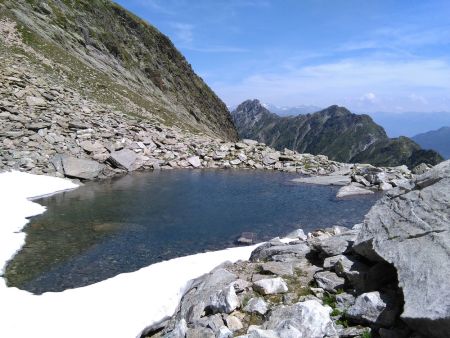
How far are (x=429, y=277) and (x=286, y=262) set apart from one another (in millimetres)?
7356

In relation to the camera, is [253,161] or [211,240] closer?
[211,240]

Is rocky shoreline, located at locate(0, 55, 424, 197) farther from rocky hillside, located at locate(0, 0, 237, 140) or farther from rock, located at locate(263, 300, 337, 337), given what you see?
rock, located at locate(263, 300, 337, 337)

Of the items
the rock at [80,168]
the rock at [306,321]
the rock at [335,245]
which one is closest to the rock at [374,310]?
the rock at [306,321]

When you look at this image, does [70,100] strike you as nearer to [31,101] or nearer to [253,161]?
[31,101]

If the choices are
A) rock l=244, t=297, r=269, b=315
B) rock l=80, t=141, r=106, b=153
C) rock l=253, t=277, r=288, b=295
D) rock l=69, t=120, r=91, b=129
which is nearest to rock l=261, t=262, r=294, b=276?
rock l=253, t=277, r=288, b=295

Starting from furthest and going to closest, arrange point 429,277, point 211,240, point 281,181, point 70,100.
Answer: point 70,100 < point 281,181 < point 211,240 < point 429,277

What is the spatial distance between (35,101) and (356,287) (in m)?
42.8

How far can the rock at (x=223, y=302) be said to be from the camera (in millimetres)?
13508

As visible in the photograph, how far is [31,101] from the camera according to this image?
45219 millimetres

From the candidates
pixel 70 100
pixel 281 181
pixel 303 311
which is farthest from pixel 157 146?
pixel 303 311

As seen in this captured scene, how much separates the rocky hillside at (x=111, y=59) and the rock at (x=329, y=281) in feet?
164

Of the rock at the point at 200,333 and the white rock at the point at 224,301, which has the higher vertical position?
the white rock at the point at 224,301

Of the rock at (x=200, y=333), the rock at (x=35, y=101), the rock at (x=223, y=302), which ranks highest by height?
the rock at (x=35, y=101)

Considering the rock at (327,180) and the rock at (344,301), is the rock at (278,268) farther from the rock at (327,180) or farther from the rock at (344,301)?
the rock at (327,180)
